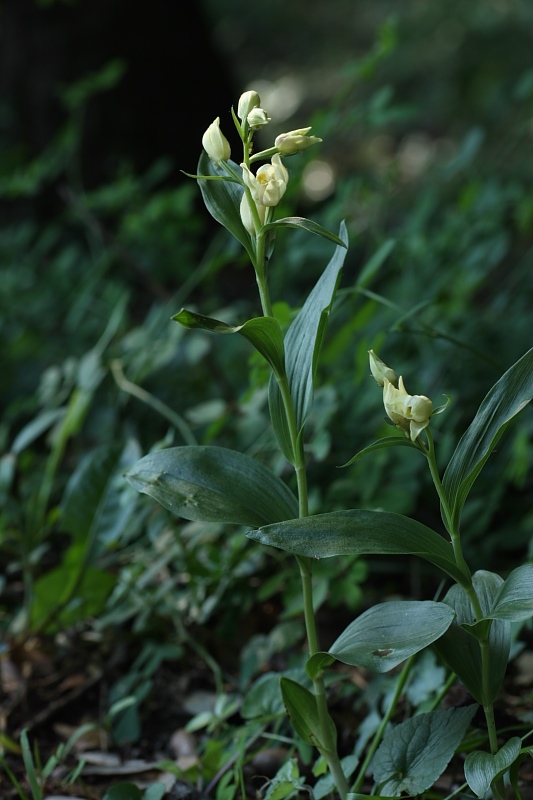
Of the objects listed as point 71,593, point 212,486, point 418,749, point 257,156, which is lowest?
point 71,593

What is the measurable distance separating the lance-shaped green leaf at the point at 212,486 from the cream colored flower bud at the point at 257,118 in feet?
0.88

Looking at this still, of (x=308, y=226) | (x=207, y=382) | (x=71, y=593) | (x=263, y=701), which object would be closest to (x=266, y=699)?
(x=263, y=701)

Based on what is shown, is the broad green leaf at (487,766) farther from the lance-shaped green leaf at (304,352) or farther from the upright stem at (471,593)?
the lance-shaped green leaf at (304,352)

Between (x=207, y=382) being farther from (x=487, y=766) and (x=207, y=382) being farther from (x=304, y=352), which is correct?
(x=487, y=766)

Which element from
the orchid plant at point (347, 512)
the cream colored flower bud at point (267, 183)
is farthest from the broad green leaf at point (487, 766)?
the cream colored flower bud at point (267, 183)

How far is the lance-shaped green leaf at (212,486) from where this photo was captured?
0.67 m

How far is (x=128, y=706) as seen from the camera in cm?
107

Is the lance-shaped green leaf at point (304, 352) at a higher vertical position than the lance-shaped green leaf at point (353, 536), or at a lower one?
higher

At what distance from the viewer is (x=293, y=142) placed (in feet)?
2.11

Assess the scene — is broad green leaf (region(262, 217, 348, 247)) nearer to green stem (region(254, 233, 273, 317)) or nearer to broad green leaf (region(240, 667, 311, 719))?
green stem (region(254, 233, 273, 317))

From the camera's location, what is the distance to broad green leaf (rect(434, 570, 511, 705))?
66cm

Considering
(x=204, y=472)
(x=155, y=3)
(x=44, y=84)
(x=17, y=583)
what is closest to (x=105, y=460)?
(x=17, y=583)

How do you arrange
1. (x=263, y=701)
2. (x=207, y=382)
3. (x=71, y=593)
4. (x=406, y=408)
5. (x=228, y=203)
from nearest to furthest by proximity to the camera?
(x=406, y=408), (x=228, y=203), (x=263, y=701), (x=71, y=593), (x=207, y=382)

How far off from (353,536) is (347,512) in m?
0.02
